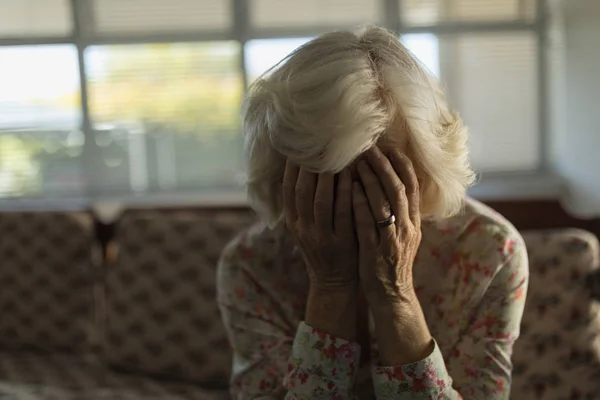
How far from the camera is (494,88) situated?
302 cm

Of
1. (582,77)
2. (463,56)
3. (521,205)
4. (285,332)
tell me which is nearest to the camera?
(285,332)

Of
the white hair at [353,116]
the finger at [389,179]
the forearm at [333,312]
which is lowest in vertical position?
the forearm at [333,312]

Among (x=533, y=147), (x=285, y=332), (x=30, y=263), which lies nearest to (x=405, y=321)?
(x=285, y=332)

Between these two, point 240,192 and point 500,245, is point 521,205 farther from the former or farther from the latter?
point 240,192

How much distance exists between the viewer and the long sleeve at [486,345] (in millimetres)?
1029

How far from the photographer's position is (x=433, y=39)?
2980 millimetres

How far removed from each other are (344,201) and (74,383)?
1.21m

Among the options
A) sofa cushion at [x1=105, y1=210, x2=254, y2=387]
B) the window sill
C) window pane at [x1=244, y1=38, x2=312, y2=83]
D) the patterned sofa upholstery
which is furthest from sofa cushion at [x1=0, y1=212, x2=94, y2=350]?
window pane at [x1=244, y1=38, x2=312, y2=83]

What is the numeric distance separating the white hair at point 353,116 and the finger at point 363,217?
1.9 inches

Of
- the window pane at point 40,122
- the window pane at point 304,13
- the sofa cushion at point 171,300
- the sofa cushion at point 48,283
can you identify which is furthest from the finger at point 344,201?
the window pane at point 40,122

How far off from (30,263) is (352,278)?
1.37 meters

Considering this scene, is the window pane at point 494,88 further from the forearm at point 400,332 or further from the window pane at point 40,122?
the forearm at point 400,332

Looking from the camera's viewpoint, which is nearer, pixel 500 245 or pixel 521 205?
pixel 500 245

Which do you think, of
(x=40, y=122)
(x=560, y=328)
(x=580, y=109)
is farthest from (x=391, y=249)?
(x=40, y=122)
